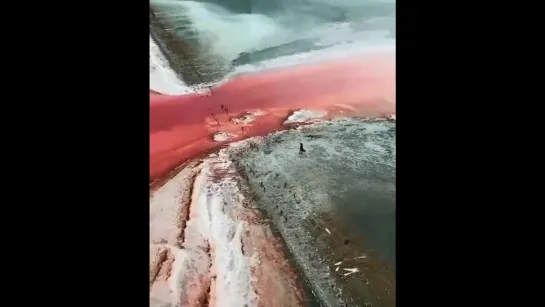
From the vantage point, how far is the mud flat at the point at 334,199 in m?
1.31

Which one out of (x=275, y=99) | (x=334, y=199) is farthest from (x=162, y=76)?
(x=334, y=199)

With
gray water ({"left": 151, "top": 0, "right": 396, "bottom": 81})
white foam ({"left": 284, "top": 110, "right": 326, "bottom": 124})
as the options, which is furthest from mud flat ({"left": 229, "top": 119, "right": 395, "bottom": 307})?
gray water ({"left": 151, "top": 0, "right": 396, "bottom": 81})

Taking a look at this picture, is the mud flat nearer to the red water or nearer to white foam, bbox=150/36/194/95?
the red water

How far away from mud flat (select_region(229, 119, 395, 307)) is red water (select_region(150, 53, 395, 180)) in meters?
0.05

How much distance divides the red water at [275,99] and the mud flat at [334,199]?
5cm

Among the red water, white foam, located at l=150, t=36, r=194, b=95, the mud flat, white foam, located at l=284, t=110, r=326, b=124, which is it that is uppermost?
white foam, located at l=150, t=36, r=194, b=95

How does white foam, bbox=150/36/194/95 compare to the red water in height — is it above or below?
above

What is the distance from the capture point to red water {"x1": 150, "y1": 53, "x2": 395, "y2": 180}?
4.46 ft

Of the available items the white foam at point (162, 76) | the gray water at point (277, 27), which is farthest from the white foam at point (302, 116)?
the white foam at point (162, 76)

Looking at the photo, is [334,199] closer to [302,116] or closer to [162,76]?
Answer: [302,116]
